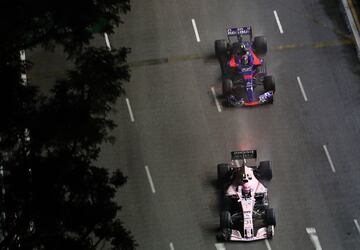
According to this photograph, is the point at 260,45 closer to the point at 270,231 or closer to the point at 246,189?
the point at 246,189

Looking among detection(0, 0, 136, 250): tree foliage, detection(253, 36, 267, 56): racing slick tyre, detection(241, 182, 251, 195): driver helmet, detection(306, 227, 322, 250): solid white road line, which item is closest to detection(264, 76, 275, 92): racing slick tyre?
detection(253, 36, 267, 56): racing slick tyre

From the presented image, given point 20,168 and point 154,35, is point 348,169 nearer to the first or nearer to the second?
point 154,35

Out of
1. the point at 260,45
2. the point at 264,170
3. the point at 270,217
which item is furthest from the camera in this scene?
the point at 260,45

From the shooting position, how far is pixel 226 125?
67.9ft

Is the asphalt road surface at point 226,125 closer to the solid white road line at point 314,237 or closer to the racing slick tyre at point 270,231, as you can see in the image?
the solid white road line at point 314,237

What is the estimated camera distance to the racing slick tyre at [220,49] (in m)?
22.0

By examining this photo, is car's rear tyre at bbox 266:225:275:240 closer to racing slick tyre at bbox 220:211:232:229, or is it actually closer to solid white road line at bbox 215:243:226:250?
racing slick tyre at bbox 220:211:232:229

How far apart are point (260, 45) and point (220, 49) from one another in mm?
1494

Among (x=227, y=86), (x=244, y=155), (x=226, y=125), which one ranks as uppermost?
(x=227, y=86)

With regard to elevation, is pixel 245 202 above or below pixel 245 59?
below

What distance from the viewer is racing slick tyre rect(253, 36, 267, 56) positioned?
71.8 ft

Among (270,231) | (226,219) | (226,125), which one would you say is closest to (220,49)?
(226,125)

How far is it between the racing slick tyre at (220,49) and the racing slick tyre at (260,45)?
116 centimetres

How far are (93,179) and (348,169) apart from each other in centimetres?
1176
